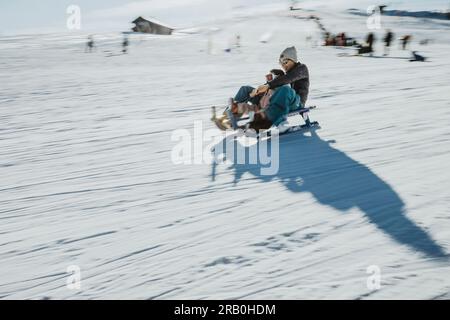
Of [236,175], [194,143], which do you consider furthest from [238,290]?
[194,143]

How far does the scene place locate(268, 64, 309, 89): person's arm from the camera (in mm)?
5340

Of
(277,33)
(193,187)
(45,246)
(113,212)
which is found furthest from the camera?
(277,33)

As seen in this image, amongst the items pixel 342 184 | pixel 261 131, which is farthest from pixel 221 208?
pixel 261 131

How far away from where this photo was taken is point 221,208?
345 centimetres

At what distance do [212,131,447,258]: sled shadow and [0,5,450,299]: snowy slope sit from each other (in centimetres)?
2

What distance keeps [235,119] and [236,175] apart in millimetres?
1477

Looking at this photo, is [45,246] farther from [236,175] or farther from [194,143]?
[194,143]

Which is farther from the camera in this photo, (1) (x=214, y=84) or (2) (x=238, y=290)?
(1) (x=214, y=84)

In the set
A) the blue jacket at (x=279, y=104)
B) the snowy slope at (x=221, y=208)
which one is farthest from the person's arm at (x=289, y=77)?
the snowy slope at (x=221, y=208)

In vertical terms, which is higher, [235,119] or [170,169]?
[235,119]

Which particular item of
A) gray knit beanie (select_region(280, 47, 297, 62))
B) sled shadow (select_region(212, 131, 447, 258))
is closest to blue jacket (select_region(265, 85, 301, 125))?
sled shadow (select_region(212, 131, 447, 258))

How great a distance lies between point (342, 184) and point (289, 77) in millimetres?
2057

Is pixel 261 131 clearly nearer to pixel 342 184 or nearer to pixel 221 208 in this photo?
pixel 342 184
